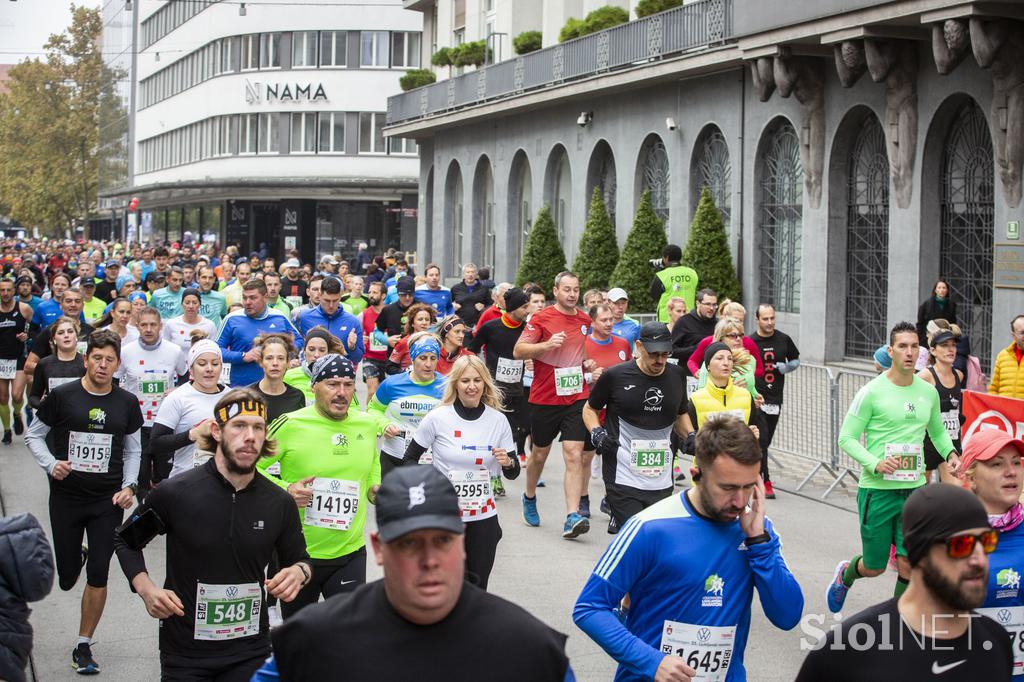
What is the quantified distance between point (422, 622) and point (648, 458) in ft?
21.9

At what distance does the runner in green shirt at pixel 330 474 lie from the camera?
736cm

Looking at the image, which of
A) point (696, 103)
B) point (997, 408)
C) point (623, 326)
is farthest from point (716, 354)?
point (696, 103)

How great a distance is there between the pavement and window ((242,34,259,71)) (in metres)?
53.1

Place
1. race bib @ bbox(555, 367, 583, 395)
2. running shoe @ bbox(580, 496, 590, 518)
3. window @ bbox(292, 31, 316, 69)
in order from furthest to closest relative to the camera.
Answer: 1. window @ bbox(292, 31, 316, 69)
2. race bib @ bbox(555, 367, 583, 395)
3. running shoe @ bbox(580, 496, 590, 518)

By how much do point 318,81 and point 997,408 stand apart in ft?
191

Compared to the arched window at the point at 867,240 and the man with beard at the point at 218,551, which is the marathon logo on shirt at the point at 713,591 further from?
the arched window at the point at 867,240

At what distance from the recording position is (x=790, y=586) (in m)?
4.98

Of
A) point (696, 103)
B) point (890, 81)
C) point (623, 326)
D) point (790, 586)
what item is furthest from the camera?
point (696, 103)

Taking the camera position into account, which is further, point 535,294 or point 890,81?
point 890,81

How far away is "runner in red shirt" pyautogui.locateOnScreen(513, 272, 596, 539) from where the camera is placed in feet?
42.3

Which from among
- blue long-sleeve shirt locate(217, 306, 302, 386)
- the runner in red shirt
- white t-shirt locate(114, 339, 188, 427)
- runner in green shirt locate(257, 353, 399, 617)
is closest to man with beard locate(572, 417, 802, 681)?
runner in green shirt locate(257, 353, 399, 617)

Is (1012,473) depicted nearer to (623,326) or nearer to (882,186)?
(623,326)

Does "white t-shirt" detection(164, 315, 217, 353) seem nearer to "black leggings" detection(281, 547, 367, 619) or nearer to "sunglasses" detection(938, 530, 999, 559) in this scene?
"black leggings" detection(281, 547, 367, 619)

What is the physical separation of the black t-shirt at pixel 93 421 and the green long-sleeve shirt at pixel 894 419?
174 inches
